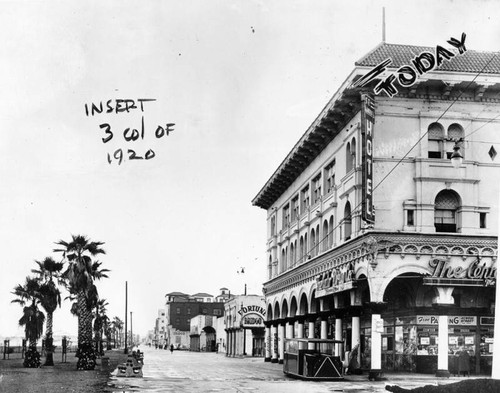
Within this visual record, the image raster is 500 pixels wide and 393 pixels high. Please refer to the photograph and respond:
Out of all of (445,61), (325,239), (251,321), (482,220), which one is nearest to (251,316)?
(251,321)

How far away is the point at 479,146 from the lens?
35281 mm

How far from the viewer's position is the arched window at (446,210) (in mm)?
35188

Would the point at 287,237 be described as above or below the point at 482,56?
below

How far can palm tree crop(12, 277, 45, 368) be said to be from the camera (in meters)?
49.1

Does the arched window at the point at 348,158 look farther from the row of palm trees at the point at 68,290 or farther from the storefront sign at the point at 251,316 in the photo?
the storefront sign at the point at 251,316

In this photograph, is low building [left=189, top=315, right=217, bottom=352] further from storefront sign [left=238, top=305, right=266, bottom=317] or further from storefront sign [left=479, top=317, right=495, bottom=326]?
storefront sign [left=479, top=317, right=495, bottom=326]

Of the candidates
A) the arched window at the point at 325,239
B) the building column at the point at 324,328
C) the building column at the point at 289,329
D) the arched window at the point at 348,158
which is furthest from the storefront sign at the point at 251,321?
the arched window at the point at 348,158

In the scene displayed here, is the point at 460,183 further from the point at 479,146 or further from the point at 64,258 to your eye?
the point at 64,258

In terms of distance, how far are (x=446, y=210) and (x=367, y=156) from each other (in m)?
4.76

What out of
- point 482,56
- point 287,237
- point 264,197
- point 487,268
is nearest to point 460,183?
point 487,268

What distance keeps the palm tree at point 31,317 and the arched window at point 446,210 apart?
27.8 m

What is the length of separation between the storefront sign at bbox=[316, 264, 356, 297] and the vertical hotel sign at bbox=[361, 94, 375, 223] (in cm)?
399

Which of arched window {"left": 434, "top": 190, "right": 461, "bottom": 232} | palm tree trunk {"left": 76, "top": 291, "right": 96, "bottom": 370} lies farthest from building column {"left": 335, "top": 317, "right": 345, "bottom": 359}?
palm tree trunk {"left": 76, "top": 291, "right": 96, "bottom": 370}

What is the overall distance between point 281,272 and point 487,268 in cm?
2546
